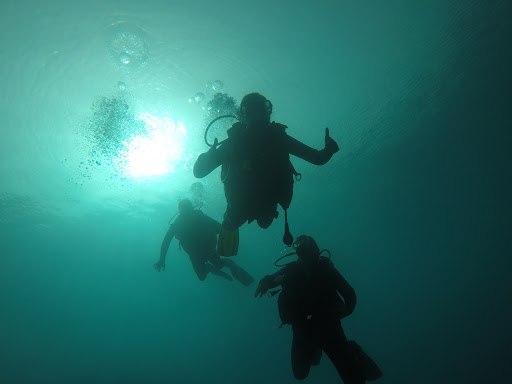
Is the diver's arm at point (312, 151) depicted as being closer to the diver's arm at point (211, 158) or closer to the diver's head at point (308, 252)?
the diver's arm at point (211, 158)

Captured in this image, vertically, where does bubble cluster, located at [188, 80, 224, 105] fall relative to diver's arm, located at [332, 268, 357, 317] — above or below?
above

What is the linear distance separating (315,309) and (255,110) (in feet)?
10.4

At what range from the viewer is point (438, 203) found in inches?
1474

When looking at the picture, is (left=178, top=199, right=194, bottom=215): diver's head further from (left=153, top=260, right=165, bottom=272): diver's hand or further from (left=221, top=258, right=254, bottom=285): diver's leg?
(left=221, top=258, right=254, bottom=285): diver's leg

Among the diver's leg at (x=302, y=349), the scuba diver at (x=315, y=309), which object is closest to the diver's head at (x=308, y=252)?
the scuba diver at (x=315, y=309)

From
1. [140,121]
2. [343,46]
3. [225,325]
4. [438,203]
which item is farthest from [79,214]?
[438,203]

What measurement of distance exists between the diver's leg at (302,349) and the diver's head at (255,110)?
3.23 meters

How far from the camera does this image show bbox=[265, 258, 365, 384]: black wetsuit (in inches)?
161

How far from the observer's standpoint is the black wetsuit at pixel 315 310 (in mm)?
4090

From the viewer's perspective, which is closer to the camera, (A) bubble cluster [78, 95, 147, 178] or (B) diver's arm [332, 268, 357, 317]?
(B) diver's arm [332, 268, 357, 317]

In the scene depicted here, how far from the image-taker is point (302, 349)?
14.2ft

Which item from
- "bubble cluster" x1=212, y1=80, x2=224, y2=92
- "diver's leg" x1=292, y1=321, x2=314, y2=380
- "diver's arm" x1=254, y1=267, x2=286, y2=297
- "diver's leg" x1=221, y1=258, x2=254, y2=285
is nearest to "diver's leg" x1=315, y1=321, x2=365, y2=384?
"diver's leg" x1=292, y1=321, x2=314, y2=380

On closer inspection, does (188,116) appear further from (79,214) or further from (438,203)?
(438,203)

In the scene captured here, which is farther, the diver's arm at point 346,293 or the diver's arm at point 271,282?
the diver's arm at point 271,282
